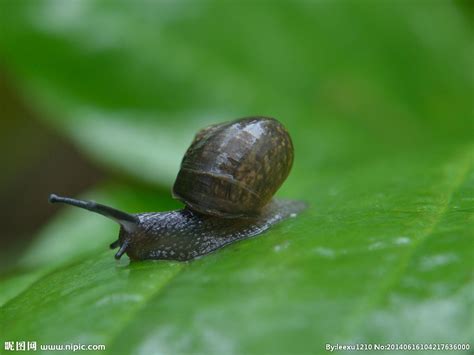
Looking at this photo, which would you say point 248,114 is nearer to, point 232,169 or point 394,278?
point 232,169

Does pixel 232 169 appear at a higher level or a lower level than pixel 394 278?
higher

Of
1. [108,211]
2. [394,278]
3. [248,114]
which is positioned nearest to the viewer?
[394,278]

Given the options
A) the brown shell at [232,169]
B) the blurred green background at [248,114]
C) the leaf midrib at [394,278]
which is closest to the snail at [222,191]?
the brown shell at [232,169]

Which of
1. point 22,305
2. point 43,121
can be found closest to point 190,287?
point 22,305

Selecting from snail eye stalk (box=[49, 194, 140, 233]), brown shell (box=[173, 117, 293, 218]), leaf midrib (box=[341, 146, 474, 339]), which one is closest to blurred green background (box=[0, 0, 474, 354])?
leaf midrib (box=[341, 146, 474, 339])

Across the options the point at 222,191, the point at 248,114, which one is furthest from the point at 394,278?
the point at 248,114

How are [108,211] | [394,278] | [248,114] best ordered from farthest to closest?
1. [248,114]
2. [108,211]
3. [394,278]

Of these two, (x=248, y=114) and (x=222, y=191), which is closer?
(x=222, y=191)
